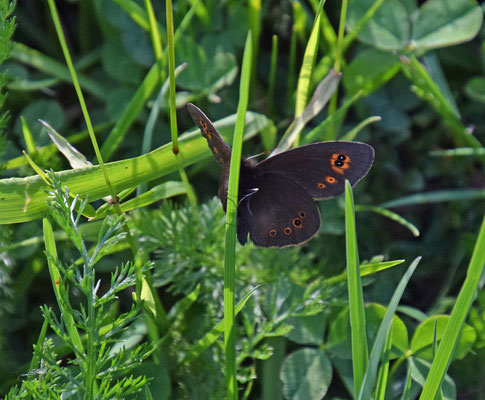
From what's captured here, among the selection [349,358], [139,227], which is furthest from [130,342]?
[349,358]

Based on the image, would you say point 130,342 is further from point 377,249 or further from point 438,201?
point 438,201

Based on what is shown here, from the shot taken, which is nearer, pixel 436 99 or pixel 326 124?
pixel 326 124

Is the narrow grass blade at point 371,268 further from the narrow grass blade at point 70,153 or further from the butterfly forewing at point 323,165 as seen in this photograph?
the narrow grass blade at point 70,153

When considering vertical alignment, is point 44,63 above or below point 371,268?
above

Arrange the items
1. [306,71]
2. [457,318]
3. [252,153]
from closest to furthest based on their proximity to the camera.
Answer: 1. [457,318]
2. [306,71]
3. [252,153]

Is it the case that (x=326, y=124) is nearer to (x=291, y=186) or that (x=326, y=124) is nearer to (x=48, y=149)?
(x=291, y=186)

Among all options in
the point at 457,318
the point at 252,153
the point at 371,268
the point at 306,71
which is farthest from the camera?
the point at 252,153

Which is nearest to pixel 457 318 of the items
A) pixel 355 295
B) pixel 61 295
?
pixel 355 295

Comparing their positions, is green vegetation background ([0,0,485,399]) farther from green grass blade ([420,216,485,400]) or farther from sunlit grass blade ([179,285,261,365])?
green grass blade ([420,216,485,400])
